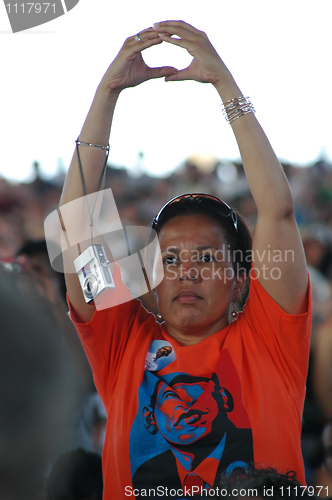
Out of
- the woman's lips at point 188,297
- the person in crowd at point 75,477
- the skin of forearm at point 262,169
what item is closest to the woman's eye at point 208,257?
the woman's lips at point 188,297

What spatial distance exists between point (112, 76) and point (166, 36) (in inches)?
7.6

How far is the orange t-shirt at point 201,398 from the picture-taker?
49.5 inches

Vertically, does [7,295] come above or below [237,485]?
above

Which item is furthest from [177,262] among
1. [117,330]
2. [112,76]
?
[112,76]

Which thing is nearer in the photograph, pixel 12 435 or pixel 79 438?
pixel 12 435

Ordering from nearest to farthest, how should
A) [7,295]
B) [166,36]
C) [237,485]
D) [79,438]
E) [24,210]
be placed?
1. [237,485]
2. [166,36]
3. [7,295]
4. [79,438]
5. [24,210]

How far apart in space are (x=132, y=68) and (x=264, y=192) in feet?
1.77

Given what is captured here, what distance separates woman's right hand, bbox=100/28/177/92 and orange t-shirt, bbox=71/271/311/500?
0.68m

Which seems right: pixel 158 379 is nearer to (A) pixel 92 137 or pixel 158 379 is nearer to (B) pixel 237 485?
(B) pixel 237 485

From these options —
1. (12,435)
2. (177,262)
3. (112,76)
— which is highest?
(112,76)

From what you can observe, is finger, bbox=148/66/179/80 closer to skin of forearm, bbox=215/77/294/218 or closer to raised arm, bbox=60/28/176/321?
raised arm, bbox=60/28/176/321

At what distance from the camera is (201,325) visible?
1465 mm

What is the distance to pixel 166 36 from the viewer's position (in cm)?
131

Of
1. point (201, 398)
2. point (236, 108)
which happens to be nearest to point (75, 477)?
point (201, 398)
